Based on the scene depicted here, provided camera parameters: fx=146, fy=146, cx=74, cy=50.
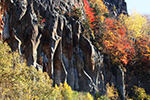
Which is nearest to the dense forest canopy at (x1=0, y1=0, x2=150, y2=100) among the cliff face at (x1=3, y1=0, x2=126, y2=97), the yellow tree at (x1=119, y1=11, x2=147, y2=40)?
the yellow tree at (x1=119, y1=11, x2=147, y2=40)

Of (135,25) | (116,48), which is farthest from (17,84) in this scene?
(135,25)

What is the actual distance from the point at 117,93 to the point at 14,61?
65.0 feet

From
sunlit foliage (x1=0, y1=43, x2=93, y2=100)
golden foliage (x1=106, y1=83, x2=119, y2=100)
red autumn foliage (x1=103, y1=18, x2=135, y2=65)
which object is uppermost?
red autumn foliage (x1=103, y1=18, x2=135, y2=65)

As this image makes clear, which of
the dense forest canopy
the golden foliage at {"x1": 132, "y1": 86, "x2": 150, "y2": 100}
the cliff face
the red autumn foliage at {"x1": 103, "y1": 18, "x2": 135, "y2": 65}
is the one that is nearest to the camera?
the dense forest canopy

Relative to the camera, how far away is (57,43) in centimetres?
2091

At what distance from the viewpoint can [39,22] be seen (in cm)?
2086

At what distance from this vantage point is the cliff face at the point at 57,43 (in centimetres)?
1844

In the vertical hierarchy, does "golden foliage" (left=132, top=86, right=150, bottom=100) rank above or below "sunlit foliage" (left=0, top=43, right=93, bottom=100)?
below

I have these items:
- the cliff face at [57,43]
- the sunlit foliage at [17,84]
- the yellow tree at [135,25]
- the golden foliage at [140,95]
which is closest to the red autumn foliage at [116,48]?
the cliff face at [57,43]

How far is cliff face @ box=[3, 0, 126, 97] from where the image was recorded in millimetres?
18438

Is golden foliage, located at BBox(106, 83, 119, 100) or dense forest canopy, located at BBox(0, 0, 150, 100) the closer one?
dense forest canopy, located at BBox(0, 0, 150, 100)

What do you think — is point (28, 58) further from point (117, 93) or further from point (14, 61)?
point (117, 93)

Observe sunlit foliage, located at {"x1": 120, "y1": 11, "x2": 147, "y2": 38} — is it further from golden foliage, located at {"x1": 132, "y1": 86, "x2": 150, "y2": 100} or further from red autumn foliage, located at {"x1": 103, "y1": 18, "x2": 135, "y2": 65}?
golden foliage, located at {"x1": 132, "y1": 86, "x2": 150, "y2": 100}

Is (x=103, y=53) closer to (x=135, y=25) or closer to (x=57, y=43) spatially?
(x=57, y=43)
